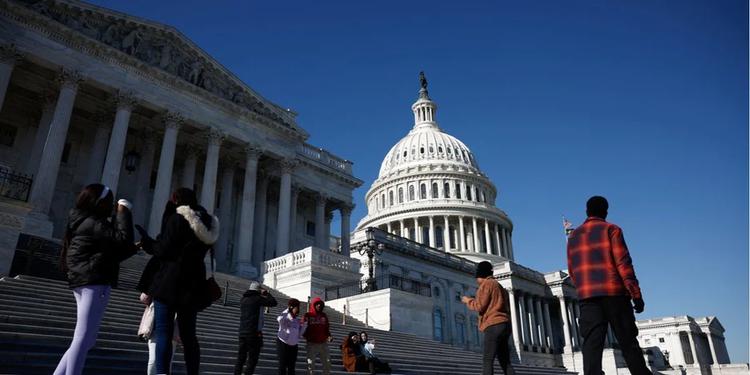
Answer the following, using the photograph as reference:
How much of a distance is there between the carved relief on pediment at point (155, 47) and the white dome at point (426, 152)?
6382 centimetres

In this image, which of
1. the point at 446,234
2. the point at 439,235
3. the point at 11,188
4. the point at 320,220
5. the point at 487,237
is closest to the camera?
the point at 11,188

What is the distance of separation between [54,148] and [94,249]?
2360 cm

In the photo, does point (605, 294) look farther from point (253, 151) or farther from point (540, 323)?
point (540, 323)

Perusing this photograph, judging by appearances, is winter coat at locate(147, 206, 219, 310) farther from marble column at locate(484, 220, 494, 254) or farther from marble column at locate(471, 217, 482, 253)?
marble column at locate(484, 220, 494, 254)

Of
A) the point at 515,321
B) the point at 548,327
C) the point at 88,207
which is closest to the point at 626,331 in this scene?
the point at 88,207

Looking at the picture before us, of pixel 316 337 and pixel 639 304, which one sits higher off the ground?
pixel 316 337

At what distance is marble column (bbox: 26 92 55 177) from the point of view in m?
26.1

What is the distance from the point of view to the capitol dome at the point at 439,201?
281 feet

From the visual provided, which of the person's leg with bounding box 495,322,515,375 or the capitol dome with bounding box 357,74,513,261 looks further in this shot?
the capitol dome with bounding box 357,74,513,261

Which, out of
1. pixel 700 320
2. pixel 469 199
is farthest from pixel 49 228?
pixel 700 320

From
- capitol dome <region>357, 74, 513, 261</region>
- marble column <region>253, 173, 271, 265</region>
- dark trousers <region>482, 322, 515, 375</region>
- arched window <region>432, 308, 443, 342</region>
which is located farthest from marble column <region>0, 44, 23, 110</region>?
capitol dome <region>357, 74, 513, 261</region>

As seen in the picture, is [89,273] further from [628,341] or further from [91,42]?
[91,42]

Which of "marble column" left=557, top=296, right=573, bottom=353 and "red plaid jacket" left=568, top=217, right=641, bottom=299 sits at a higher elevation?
"marble column" left=557, top=296, right=573, bottom=353

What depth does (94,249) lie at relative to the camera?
202 inches
